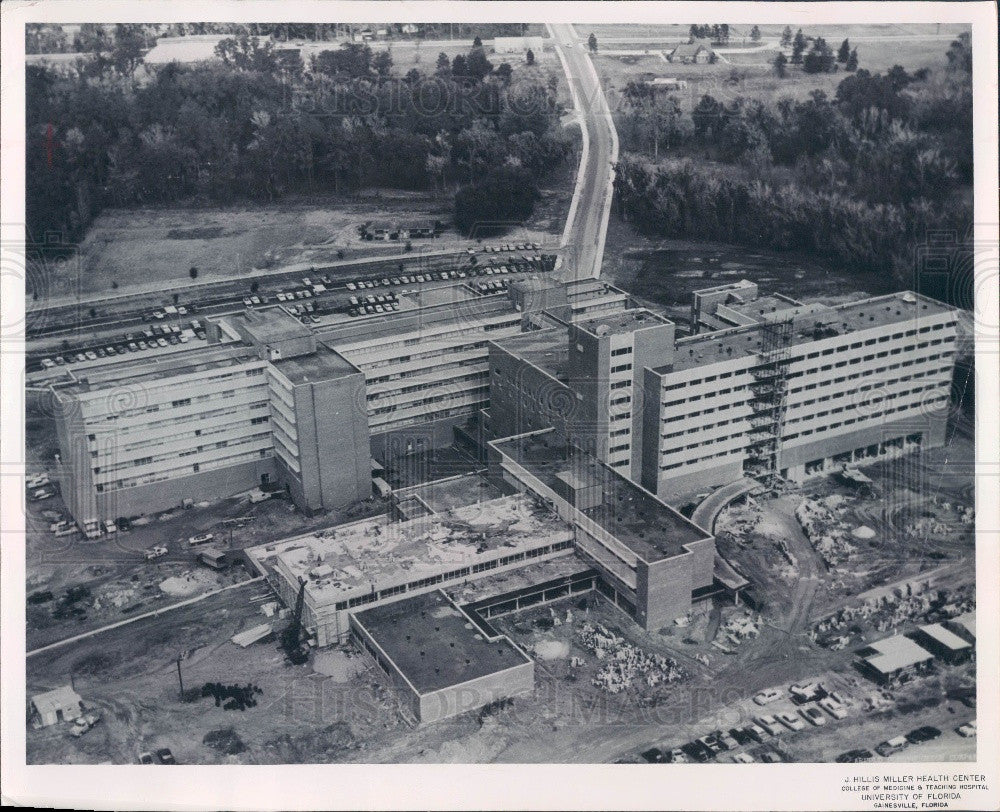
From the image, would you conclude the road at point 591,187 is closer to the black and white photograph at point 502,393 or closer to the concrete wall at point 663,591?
the black and white photograph at point 502,393

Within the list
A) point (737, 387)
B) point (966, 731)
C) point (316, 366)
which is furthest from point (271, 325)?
point (966, 731)

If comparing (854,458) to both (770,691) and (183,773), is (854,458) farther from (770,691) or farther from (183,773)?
(183,773)

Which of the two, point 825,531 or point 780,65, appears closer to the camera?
point 825,531

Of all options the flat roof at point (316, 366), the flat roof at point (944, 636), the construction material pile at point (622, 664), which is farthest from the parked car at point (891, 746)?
the flat roof at point (316, 366)

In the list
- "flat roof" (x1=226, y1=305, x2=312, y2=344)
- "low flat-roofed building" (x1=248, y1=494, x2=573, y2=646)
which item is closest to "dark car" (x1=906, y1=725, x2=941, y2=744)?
"low flat-roofed building" (x1=248, y1=494, x2=573, y2=646)

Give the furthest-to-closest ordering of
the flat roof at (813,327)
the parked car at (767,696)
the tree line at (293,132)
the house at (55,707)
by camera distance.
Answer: the tree line at (293,132)
the flat roof at (813,327)
the parked car at (767,696)
the house at (55,707)

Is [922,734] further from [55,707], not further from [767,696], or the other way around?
[55,707]

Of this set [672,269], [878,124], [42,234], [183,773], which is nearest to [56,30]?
[42,234]
